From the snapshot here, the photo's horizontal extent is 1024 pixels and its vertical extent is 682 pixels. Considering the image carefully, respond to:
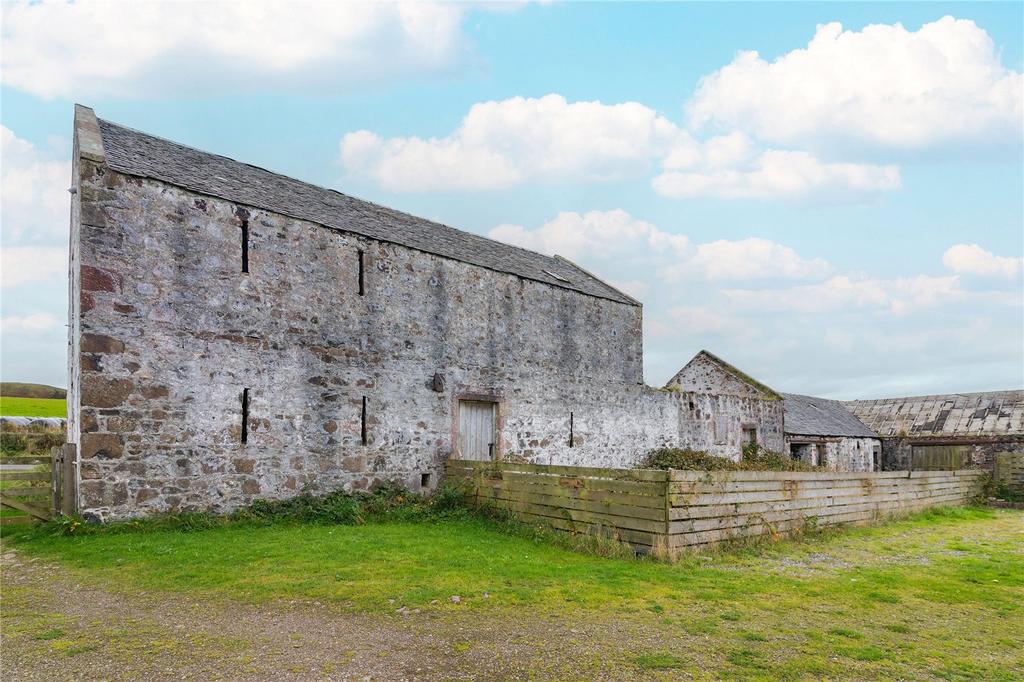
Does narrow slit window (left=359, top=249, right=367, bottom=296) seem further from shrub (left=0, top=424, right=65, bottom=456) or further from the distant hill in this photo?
the distant hill

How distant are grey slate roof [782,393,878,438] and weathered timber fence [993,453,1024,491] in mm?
7485

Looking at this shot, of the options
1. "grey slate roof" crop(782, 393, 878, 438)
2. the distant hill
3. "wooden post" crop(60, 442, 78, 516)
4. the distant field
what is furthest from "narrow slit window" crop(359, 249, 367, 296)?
the distant hill

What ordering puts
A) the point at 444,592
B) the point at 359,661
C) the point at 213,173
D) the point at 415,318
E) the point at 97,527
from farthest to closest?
the point at 415,318, the point at 213,173, the point at 97,527, the point at 444,592, the point at 359,661

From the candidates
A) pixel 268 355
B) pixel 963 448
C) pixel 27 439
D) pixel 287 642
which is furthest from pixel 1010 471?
pixel 27 439

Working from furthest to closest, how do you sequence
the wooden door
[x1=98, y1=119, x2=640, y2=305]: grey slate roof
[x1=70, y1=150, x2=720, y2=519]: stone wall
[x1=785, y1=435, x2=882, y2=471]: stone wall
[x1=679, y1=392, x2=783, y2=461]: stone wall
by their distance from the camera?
1. [x1=785, y1=435, x2=882, y2=471]: stone wall
2. [x1=679, y1=392, x2=783, y2=461]: stone wall
3. the wooden door
4. [x1=98, y1=119, x2=640, y2=305]: grey slate roof
5. [x1=70, y1=150, x2=720, y2=519]: stone wall

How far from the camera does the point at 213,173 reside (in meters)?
14.2

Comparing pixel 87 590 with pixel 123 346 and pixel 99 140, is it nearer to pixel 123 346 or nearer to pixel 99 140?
pixel 123 346

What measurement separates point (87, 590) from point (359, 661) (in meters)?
4.35

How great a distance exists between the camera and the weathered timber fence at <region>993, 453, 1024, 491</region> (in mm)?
21141

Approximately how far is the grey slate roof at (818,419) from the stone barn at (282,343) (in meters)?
13.6

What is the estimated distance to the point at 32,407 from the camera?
42.2 m

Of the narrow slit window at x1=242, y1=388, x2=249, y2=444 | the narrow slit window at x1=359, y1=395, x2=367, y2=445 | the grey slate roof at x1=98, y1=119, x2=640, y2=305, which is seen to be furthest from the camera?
the narrow slit window at x1=359, y1=395, x2=367, y2=445

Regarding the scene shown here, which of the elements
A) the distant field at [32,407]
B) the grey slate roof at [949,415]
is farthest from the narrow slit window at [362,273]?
the distant field at [32,407]

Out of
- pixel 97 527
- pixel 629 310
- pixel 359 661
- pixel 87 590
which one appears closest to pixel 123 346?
pixel 97 527
